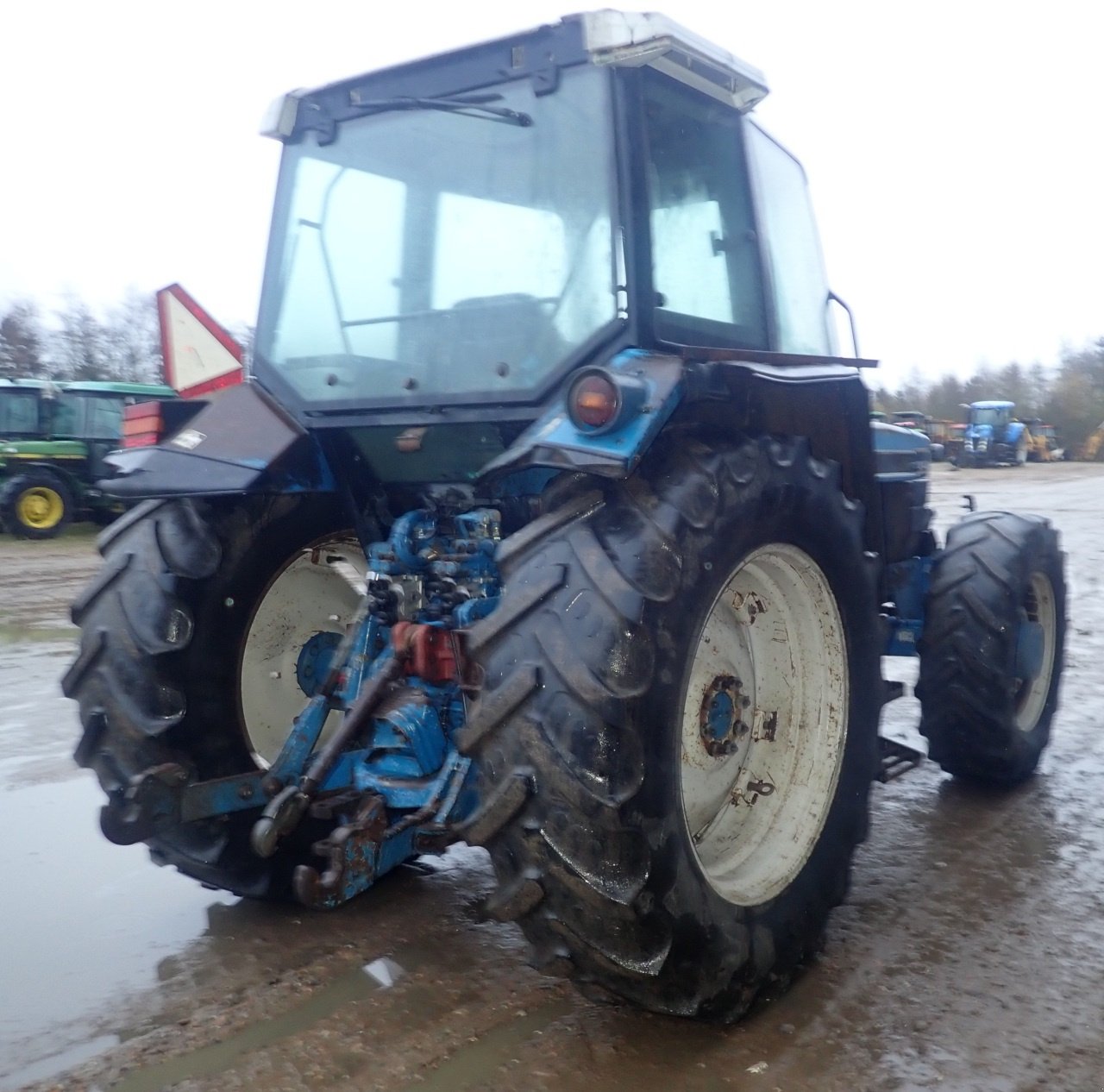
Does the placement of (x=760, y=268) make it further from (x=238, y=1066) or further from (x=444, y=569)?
(x=238, y=1066)

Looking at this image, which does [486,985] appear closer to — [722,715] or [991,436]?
[722,715]

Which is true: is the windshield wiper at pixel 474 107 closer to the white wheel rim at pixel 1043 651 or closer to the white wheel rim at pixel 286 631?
the white wheel rim at pixel 286 631

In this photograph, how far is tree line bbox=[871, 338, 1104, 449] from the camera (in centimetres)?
4306

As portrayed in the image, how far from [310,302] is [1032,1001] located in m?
2.65

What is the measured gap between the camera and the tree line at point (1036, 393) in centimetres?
4306

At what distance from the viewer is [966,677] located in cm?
416

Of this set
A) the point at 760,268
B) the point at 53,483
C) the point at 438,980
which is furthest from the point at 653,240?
the point at 53,483

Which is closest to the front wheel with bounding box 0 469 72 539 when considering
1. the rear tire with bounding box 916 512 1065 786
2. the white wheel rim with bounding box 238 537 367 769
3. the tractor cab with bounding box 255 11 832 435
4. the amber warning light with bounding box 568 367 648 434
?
the white wheel rim with bounding box 238 537 367 769

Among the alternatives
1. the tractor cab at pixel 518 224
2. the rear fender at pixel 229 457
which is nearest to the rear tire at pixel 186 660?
the rear fender at pixel 229 457

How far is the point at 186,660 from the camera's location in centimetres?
305

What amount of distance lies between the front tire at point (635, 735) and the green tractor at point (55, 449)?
13801 mm

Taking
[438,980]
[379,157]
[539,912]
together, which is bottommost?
[438,980]

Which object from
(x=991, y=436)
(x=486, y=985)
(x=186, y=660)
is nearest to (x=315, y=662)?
(x=186, y=660)

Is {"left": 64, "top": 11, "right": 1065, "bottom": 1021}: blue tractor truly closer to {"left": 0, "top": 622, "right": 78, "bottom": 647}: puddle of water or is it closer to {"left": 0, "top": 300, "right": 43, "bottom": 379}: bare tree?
{"left": 0, "top": 622, "right": 78, "bottom": 647}: puddle of water
